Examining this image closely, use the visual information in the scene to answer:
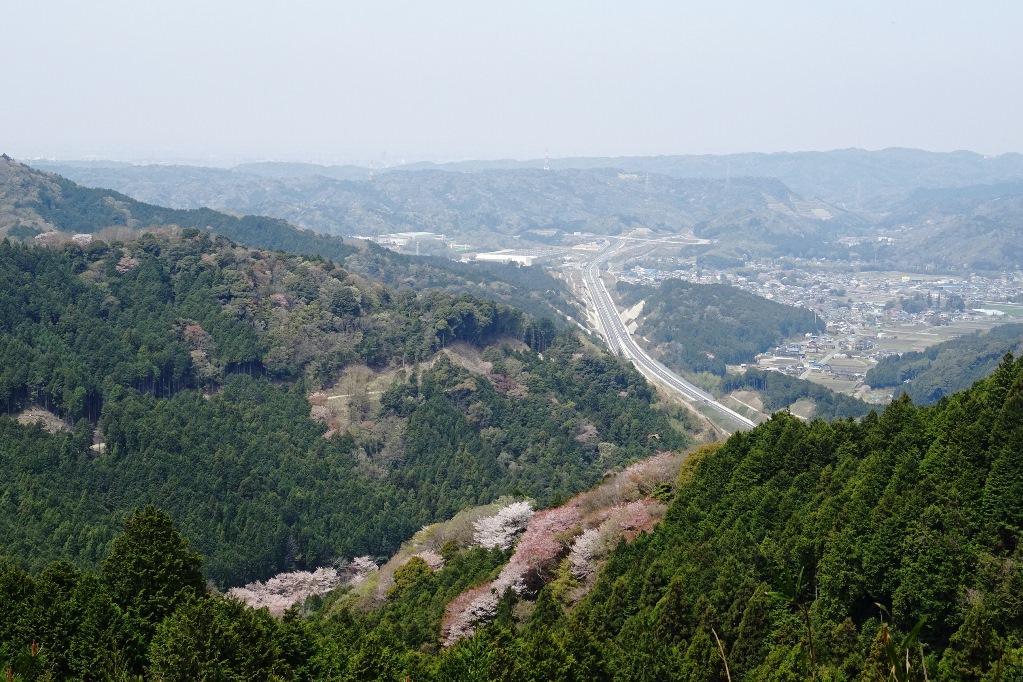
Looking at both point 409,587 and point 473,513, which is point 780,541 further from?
point 473,513

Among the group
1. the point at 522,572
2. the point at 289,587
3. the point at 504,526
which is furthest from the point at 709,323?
the point at 522,572

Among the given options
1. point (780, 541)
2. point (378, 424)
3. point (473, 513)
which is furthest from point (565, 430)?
point (780, 541)

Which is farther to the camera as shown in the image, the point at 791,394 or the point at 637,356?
the point at 637,356

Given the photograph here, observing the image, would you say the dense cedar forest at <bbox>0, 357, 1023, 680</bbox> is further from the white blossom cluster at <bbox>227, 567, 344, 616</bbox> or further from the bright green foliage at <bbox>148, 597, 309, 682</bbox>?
the white blossom cluster at <bbox>227, 567, 344, 616</bbox>

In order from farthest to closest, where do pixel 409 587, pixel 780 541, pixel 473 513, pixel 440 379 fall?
pixel 440 379 → pixel 473 513 → pixel 409 587 → pixel 780 541

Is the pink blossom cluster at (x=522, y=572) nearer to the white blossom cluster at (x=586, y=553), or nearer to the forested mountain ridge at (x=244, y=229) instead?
the white blossom cluster at (x=586, y=553)

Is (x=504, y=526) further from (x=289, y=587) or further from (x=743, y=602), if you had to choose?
(x=743, y=602)

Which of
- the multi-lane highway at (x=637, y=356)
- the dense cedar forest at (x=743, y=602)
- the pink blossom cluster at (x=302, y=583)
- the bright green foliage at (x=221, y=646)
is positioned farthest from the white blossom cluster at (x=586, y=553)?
the multi-lane highway at (x=637, y=356)
